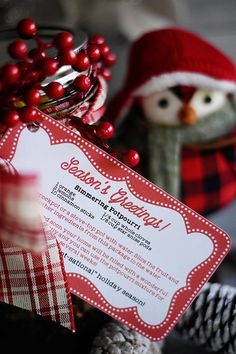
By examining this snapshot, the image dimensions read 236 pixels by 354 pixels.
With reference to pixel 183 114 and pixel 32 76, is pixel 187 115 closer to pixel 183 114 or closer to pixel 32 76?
pixel 183 114

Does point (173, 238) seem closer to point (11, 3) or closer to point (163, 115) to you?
point (163, 115)

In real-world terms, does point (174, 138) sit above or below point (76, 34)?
below

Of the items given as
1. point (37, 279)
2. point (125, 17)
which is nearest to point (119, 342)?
point (37, 279)

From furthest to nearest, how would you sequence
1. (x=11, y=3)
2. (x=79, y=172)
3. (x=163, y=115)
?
1. (x=11, y=3)
2. (x=163, y=115)
3. (x=79, y=172)

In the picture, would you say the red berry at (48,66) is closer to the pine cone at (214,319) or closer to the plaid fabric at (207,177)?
the pine cone at (214,319)

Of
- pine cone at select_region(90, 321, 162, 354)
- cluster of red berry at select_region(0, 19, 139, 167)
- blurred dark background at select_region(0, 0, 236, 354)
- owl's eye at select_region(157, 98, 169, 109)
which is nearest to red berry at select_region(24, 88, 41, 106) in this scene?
cluster of red berry at select_region(0, 19, 139, 167)

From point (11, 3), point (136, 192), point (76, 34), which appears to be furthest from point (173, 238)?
point (11, 3)
